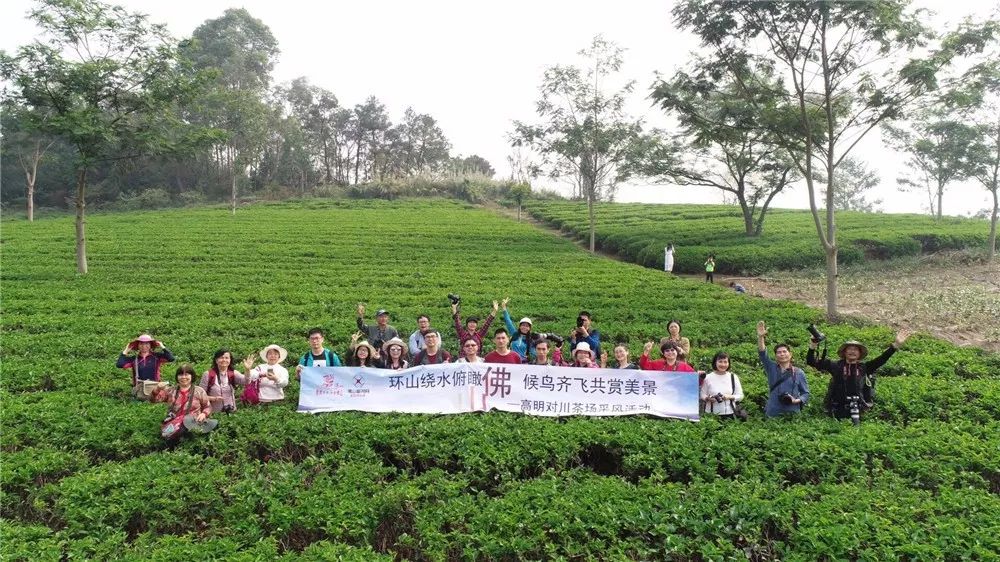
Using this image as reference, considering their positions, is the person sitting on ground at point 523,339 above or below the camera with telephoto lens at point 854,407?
above

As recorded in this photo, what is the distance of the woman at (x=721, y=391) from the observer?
317 inches

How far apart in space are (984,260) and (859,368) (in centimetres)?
2351

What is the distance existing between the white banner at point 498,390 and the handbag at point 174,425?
1475 mm

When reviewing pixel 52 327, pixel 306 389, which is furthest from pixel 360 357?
pixel 52 327

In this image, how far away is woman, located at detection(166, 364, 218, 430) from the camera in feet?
23.9

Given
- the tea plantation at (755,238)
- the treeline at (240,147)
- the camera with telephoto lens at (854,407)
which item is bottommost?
the camera with telephoto lens at (854,407)

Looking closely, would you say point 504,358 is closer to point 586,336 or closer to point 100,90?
point 586,336

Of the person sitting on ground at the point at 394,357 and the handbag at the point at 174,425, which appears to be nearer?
the handbag at the point at 174,425

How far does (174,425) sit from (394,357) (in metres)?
2.94

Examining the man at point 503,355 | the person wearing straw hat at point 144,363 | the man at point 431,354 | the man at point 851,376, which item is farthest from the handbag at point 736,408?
the person wearing straw hat at point 144,363

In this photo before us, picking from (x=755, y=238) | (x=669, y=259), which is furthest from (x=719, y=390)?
(x=755, y=238)

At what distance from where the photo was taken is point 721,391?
8.11 metres

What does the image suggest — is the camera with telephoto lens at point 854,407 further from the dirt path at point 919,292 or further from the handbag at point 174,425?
the handbag at point 174,425

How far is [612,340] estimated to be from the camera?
1305cm
